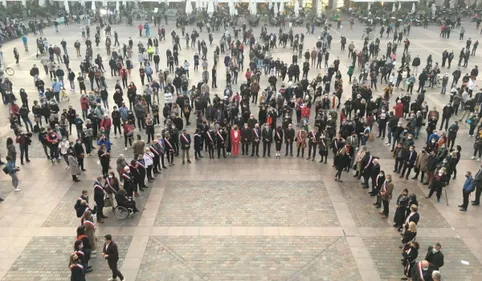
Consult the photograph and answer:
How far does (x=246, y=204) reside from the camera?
13.0 metres

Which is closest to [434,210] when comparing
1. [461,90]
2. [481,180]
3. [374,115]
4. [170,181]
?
[481,180]

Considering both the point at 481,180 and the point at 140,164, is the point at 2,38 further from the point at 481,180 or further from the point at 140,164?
the point at 481,180

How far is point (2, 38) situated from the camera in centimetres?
3428

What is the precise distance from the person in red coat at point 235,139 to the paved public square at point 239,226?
1.28 ft

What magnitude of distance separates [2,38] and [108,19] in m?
11.6

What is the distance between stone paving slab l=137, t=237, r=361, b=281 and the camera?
32.8ft

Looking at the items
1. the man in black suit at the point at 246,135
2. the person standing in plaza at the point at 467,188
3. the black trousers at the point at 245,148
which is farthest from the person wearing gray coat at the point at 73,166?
the person standing in plaza at the point at 467,188

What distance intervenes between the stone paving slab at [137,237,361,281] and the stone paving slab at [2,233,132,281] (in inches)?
36.3

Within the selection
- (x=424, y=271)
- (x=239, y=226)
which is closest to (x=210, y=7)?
(x=239, y=226)

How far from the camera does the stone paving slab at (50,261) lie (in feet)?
32.4

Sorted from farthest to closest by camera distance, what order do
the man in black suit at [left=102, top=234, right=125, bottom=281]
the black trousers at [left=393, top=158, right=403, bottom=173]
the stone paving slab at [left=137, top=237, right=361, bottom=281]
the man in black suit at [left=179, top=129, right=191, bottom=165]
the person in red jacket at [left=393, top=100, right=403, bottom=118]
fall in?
the person in red jacket at [left=393, top=100, right=403, bottom=118]
the man in black suit at [left=179, top=129, right=191, bottom=165]
the black trousers at [left=393, top=158, right=403, bottom=173]
the stone paving slab at [left=137, top=237, right=361, bottom=281]
the man in black suit at [left=102, top=234, right=125, bottom=281]

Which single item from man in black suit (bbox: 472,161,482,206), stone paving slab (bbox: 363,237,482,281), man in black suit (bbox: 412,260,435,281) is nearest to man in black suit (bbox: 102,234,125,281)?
stone paving slab (bbox: 363,237,482,281)

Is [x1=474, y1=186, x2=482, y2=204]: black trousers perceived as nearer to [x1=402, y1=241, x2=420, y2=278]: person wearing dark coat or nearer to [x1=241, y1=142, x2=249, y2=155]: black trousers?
[x1=402, y1=241, x2=420, y2=278]: person wearing dark coat

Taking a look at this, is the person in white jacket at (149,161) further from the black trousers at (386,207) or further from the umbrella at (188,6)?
the umbrella at (188,6)
